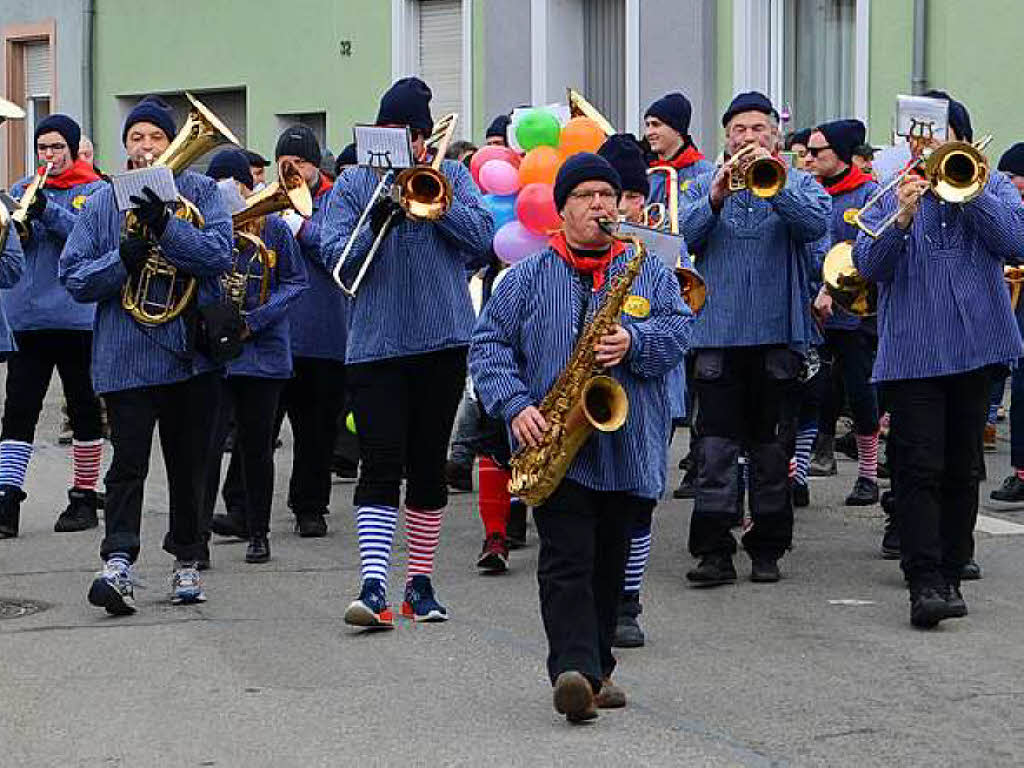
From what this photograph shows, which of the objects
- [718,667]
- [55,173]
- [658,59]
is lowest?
[718,667]

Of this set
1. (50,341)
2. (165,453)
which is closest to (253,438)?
(165,453)

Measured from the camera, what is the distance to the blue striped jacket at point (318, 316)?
37.9 ft

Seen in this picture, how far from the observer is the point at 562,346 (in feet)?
24.3

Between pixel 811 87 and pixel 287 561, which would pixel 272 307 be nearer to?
pixel 287 561

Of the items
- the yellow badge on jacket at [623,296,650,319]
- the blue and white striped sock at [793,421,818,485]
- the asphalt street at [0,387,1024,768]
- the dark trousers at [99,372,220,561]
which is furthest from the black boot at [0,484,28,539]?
the yellow badge on jacket at [623,296,650,319]

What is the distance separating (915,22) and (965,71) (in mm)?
635

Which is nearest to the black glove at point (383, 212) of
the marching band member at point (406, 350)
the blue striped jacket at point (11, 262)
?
the marching band member at point (406, 350)

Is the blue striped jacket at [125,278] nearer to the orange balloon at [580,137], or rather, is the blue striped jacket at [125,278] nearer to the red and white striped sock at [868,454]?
the orange balloon at [580,137]

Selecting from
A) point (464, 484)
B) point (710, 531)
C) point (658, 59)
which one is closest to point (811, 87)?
point (658, 59)

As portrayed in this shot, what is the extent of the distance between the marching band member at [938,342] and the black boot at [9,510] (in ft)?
15.5

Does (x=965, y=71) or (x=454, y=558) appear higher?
(x=965, y=71)

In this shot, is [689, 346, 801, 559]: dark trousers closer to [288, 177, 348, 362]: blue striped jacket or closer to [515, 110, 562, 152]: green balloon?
[515, 110, 562, 152]: green balloon

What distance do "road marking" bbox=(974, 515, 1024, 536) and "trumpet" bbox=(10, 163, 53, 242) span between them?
487 cm

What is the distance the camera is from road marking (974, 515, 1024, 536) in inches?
445
